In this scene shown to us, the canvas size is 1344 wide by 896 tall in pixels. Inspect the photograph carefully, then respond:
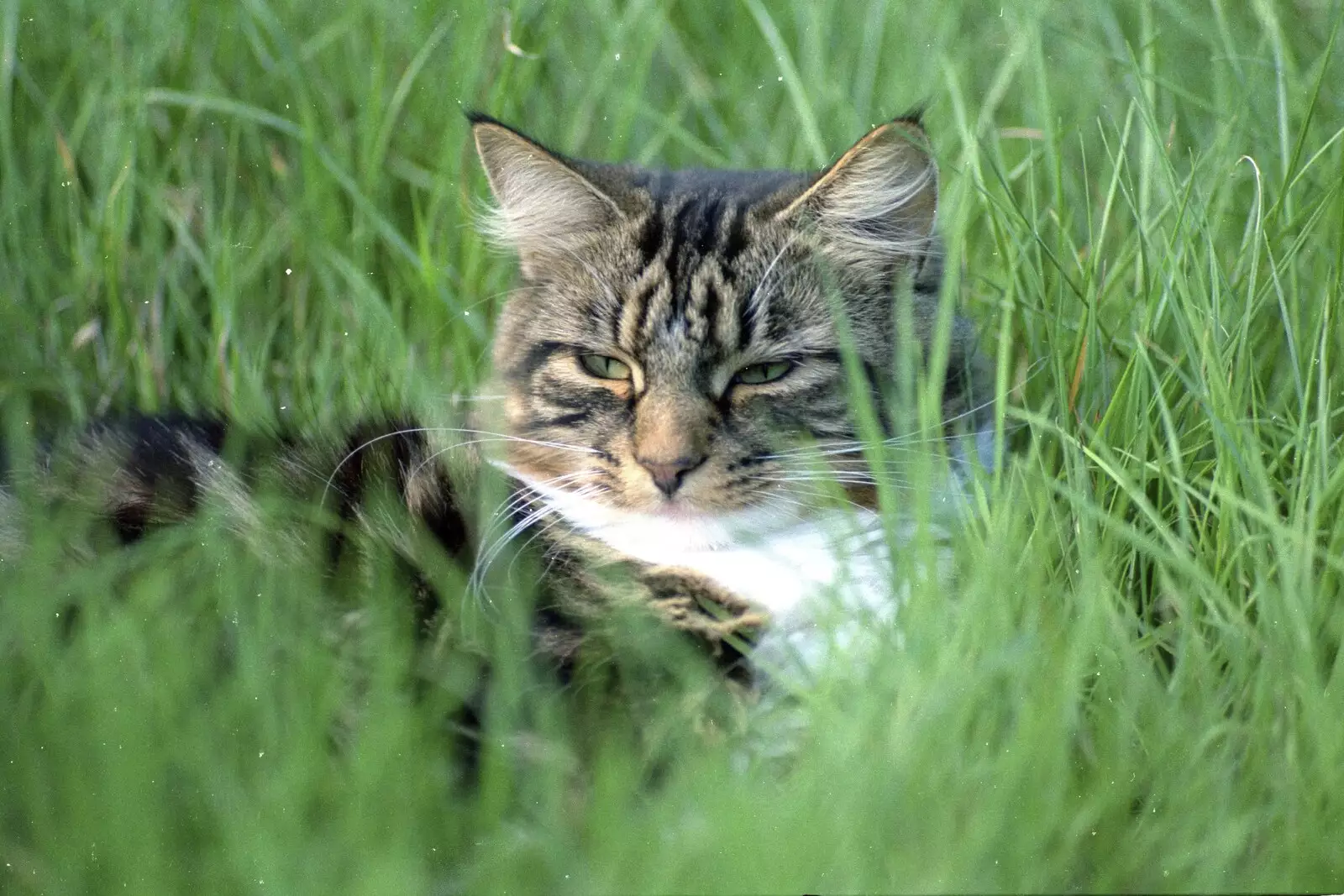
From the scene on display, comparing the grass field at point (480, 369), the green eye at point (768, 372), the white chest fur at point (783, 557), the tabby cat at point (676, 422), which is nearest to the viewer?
the grass field at point (480, 369)

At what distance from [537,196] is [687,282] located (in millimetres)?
330

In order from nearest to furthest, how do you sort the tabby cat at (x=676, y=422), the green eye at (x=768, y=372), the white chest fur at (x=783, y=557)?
1. the white chest fur at (x=783, y=557)
2. the tabby cat at (x=676, y=422)
3. the green eye at (x=768, y=372)

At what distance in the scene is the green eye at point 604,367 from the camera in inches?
87.6

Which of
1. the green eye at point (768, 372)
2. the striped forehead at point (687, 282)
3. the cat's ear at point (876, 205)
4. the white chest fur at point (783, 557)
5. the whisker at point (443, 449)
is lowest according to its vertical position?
the white chest fur at point (783, 557)

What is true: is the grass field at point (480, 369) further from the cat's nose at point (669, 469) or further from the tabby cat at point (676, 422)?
the cat's nose at point (669, 469)

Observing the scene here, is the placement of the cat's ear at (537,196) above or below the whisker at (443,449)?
above

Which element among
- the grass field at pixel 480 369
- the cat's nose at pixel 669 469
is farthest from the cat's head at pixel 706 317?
the grass field at pixel 480 369

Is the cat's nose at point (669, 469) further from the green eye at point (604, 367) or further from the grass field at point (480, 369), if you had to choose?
the grass field at point (480, 369)

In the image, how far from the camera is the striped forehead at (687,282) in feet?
7.03

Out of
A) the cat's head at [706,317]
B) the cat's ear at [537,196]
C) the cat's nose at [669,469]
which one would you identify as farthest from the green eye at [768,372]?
the cat's ear at [537,196]

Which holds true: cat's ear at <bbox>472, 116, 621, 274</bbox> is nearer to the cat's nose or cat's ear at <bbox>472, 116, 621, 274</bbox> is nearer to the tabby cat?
the tabby cat

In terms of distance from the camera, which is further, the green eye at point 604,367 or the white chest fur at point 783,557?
the green eye at point 604,367

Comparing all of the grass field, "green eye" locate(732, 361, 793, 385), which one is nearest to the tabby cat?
"green eye" locate(732, 361, 793, 385)

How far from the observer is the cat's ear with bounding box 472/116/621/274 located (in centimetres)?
221
